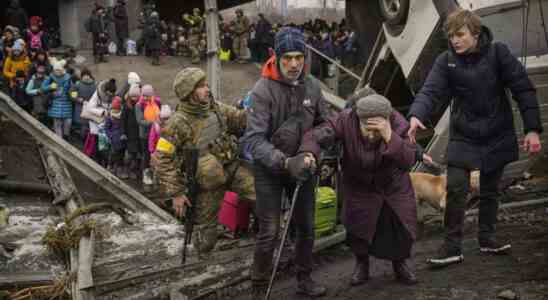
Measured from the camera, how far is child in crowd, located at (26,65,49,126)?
11922mm

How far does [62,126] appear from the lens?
11930 millimetres

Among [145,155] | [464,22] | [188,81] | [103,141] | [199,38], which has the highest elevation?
[199,38]

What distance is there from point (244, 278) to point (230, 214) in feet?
4.40

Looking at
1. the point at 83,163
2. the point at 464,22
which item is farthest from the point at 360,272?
the point at 83,163

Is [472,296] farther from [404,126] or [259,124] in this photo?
[259,124]

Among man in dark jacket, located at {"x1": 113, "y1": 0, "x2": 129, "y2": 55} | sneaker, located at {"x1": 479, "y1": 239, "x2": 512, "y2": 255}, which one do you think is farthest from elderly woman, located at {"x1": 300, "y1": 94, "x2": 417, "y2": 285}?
man in dark jacket, located at {"x1": 113, "y1": 0, "x2": 129, "y2": 55}

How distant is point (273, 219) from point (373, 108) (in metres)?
1.11

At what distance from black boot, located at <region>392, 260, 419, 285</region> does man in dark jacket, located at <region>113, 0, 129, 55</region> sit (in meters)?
16.2

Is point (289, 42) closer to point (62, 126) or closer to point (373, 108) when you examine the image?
point (373, 108)

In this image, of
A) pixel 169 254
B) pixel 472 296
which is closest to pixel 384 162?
pixel 472 296

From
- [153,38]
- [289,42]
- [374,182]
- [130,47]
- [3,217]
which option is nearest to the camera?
[289,42]

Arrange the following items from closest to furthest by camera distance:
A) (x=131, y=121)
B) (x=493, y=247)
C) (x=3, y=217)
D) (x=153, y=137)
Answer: (x=493, y=247), (x=3, y=217), (x=153, y=137), (x=131, y=121)

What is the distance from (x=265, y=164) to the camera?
434 centimetres

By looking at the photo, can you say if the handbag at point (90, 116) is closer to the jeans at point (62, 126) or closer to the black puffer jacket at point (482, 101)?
the jeans at point (62, 126)
